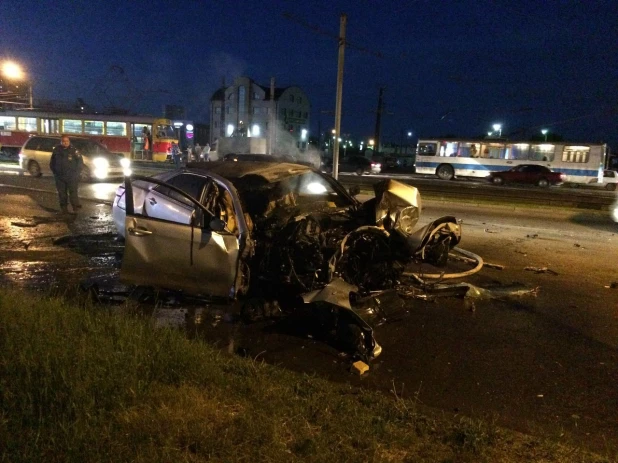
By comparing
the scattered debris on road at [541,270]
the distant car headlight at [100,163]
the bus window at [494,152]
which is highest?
the bus window at [494,152]

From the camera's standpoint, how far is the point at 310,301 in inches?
209

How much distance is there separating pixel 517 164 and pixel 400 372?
3366 centimetres

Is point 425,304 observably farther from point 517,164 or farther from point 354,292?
point 517,164

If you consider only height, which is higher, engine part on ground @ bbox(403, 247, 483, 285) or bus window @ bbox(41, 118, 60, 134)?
bus window @ bbox(41, 118, 60, 134)

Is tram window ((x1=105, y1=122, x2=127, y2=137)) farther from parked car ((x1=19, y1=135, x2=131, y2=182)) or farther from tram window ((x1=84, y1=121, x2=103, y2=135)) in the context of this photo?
parked car ((x1=19, y1=135, x2=131, y2=182))

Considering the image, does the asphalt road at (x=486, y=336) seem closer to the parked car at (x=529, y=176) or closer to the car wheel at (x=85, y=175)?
the car wheel at (x=85, y=175)

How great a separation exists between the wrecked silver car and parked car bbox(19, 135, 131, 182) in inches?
539

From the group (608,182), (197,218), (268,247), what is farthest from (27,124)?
(608,182)

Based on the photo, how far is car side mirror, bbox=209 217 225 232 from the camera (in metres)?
5.72

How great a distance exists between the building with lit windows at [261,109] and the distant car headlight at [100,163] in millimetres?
44738

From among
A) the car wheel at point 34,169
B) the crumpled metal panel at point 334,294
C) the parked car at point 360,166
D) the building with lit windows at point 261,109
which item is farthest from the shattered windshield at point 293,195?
the building with lit windows at point 261,109

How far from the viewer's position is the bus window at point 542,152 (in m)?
34.7

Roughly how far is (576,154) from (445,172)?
8.31 metres

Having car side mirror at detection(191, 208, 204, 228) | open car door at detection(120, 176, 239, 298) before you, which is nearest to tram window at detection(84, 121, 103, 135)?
open car door at detection(120, 176, 239, 298)
